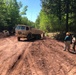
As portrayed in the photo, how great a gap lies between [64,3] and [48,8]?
3.08 meters

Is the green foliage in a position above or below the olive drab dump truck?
above

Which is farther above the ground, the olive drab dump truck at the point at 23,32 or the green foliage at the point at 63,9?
the green foliage at the point at 63,9

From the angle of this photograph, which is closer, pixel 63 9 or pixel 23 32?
pixel 23 32

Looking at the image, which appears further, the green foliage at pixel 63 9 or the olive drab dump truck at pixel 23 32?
the green foliage at pixel 63 9

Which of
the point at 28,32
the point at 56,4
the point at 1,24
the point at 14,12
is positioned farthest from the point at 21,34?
the point at 14,12

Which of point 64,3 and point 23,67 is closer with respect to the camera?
point 23,67

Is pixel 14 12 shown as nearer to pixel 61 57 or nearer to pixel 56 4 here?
pixel 56 4

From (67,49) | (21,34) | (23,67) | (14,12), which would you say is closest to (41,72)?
(23,67)

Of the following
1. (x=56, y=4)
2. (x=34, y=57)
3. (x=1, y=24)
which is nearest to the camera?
(x=34, y=57)

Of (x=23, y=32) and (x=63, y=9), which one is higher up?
(x=63, y=9)

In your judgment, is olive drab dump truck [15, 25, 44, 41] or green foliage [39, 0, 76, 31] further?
green foliage [39, 0, 76, 31]

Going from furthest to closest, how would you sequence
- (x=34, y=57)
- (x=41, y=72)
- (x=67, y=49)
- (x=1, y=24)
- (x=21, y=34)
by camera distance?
1. (x=1, y=24)
2. (x=21, y=34)
3. (x=67, y=49)
4. (x=34, y=57)
5. (x=41, y=72)

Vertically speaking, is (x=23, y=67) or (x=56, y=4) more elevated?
(x=56, y=4)

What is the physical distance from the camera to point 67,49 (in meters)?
21.7
